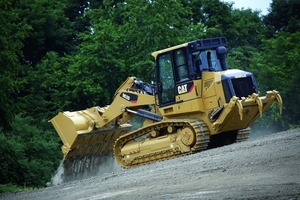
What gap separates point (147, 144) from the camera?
19969 mm

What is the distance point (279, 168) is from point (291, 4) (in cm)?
4684

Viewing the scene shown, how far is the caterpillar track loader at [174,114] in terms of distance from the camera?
1888 cm

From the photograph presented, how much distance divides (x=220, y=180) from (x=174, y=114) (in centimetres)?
914

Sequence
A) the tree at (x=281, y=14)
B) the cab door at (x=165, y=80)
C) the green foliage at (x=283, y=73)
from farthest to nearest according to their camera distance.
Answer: the tree at (x=281, y=14), the green foliage at (x=283, y=73), the cab door at (x=165, y=80)

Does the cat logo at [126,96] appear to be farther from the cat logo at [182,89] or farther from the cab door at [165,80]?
the cat logo at [182,89]

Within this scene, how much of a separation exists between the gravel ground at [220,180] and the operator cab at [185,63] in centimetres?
415

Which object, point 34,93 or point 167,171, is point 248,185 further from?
point 34,93

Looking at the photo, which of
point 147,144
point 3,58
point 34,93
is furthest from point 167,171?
point 34,93

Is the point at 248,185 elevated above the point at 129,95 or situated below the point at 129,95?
below

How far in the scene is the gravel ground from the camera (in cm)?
927

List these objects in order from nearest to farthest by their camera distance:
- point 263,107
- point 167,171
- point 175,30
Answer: point 167,171 → point 263,107 → point 175,30

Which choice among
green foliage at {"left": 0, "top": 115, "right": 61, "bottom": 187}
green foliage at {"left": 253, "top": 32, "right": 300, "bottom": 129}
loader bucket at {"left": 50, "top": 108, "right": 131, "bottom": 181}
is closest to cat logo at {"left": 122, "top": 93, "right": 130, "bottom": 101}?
loader bucket at {"left": 50, "top": 108, "right": 131, "bottom": 181}

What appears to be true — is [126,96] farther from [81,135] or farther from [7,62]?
[7,62]

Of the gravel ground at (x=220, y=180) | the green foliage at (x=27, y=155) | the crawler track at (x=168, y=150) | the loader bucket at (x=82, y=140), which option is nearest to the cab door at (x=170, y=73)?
the crawler track at (x=168, y=150)
